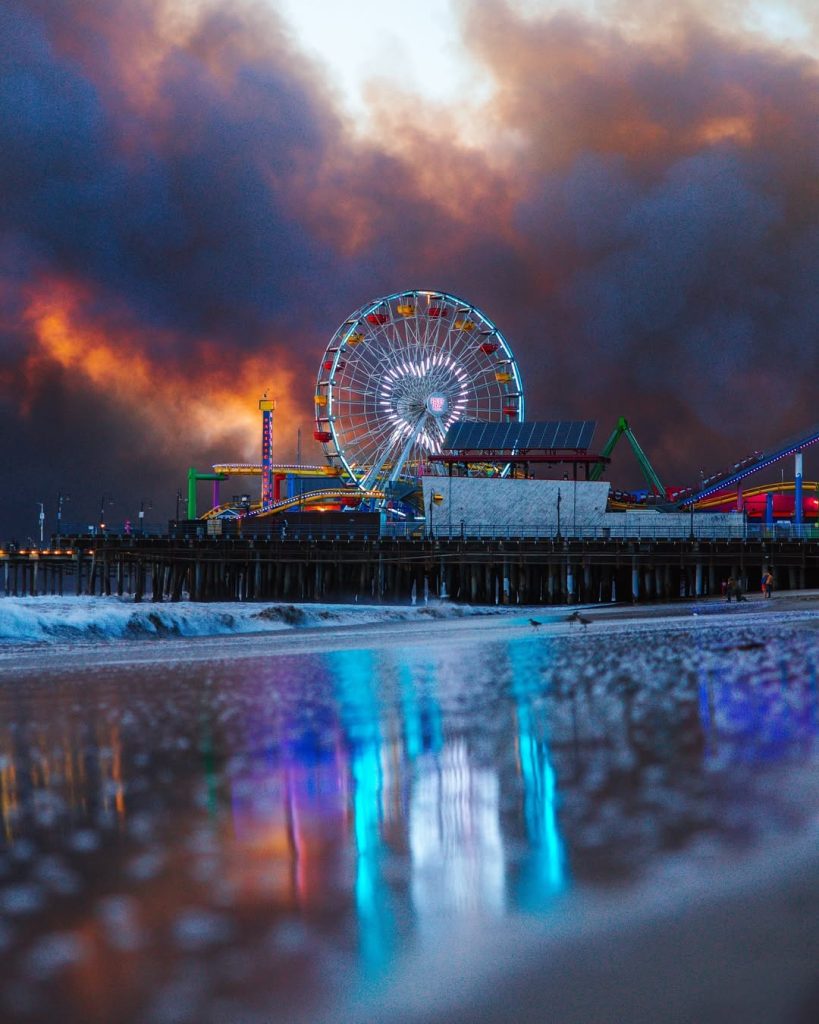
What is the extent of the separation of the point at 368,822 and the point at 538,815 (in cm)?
104

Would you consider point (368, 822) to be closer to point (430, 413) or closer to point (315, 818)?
point (315, 818)

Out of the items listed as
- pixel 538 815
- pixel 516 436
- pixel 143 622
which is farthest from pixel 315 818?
pixel 516 436

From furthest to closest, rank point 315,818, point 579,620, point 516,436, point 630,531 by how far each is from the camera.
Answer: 1. point 516,436
2. point 630,531
3. point 579,620
4. point 315,818

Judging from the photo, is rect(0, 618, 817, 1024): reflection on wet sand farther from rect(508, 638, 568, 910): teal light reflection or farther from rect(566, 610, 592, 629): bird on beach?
rect(566, 610, 592, 629): bird on beach

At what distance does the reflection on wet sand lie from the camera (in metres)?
3.87

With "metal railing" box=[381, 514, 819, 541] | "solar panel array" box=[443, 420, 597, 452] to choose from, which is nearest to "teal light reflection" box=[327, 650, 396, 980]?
"metal railing" box=[381, 514, 819, 541]

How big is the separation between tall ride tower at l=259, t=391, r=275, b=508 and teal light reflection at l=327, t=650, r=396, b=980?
80403 mm

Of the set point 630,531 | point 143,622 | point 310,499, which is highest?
point 310,499

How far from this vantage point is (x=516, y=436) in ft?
218

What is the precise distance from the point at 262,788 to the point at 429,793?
3.92 feet

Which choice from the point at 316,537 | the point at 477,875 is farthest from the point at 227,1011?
the point at 316,537

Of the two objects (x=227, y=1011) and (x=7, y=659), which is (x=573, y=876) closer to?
(x=227, y=1011)

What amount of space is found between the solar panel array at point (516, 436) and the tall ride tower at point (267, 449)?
30.0 m

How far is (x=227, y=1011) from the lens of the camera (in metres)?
3.47
